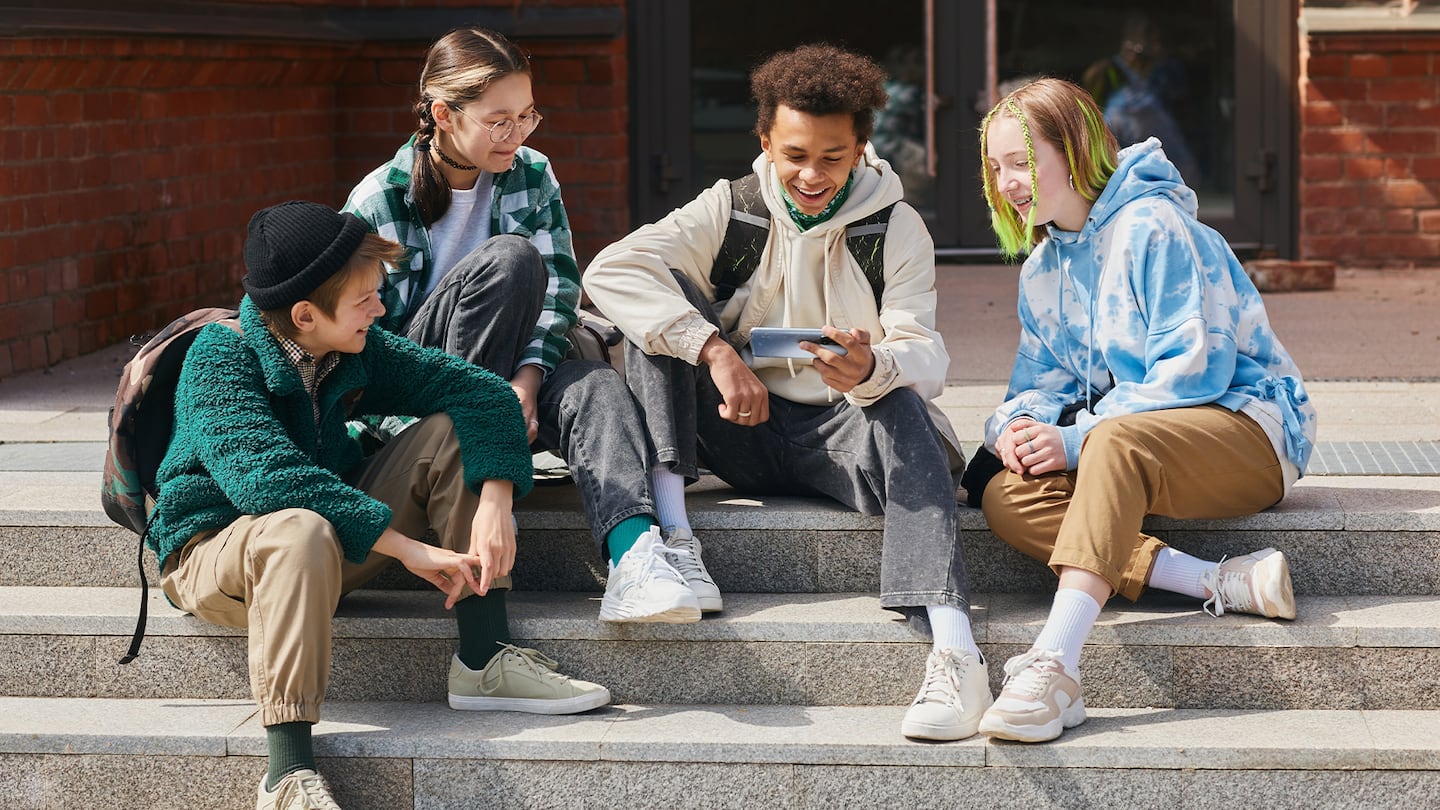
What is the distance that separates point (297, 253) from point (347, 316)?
138 mm

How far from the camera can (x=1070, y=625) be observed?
9.71ft

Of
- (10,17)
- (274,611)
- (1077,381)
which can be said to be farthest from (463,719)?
(10,17)

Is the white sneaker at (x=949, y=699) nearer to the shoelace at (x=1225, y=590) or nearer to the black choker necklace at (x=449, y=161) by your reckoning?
the shoelace at (x=1225, y=590)

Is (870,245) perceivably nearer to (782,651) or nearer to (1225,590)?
(782,651)

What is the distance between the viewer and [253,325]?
3035mm

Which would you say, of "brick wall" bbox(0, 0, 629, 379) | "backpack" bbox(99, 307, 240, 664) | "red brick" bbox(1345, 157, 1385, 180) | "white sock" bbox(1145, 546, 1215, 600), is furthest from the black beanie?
"red brick" bbox(1345, 157, 1385, 180)

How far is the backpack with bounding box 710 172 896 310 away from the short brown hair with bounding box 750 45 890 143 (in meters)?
0.16

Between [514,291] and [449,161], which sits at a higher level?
[449,161]

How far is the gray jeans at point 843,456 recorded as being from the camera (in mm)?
3113

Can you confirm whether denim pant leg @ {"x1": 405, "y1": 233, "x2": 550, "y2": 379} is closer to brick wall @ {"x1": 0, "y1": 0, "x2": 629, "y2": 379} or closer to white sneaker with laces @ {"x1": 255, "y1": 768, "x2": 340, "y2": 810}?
white sneaker with laces @ {"x1": 255, "y1": 768, "x2": 340, "y2": 810}

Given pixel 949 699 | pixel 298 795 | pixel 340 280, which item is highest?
pixel 340 280

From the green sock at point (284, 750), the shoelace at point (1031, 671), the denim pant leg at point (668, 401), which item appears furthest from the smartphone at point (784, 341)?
the green sock at point (284, 750)

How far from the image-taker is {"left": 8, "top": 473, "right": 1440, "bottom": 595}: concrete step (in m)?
3.29

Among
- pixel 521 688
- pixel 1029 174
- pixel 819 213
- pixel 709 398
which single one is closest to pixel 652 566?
pixel 521 688
